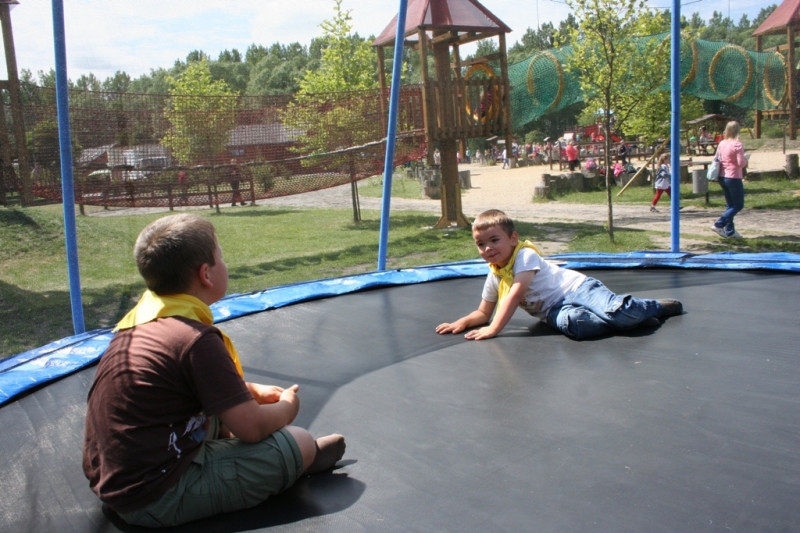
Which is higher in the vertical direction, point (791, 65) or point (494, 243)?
point (791, 65)

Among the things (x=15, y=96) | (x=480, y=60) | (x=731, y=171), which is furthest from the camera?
(x=480, y=60)

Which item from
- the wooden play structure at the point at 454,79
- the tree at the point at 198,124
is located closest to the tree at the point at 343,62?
the wooden play structure at the point at 454,79

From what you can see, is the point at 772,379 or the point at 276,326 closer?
the point at 772,379

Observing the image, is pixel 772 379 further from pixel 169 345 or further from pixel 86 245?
pixel 86 245

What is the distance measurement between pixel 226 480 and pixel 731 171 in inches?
219

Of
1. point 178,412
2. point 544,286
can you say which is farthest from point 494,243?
point 178,412

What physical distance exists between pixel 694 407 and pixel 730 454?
0.78 feet

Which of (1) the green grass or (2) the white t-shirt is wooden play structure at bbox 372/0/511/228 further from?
(2) the white t-shirt

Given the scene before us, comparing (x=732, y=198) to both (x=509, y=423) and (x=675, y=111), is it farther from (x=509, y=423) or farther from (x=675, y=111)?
(x=509, y=423)

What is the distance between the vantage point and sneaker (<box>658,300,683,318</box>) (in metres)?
2.34

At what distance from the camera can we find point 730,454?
136 cm

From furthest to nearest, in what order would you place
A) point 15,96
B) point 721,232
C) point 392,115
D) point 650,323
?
point 721,232 → point 15,96 → point 392,115 → point 650,323

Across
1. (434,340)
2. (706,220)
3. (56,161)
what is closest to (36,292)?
(56,161)

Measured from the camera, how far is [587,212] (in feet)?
28.5
